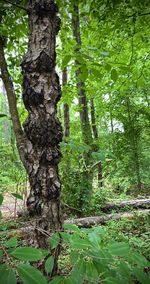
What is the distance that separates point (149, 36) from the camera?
3619 millimetres

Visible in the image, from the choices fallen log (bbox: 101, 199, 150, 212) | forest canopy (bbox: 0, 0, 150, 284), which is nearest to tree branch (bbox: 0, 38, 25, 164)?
forest canopy (bbox: 0, 0, 150, 284)

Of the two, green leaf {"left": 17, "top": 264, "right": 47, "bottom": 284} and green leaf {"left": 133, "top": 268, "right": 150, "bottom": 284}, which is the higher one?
green leaf {"left": 17, "top": 264, "right": 47, "bottom": 284}

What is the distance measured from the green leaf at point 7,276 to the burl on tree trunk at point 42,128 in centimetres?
92

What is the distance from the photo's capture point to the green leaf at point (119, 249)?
991mm

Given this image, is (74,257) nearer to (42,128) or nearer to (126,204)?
(42,128)

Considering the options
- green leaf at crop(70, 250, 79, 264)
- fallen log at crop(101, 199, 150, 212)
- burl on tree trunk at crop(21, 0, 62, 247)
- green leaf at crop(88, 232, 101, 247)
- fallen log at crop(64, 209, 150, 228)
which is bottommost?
fallen log at crop(64, 209, 150, 228)

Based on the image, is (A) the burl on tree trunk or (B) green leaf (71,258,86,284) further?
(A) the burl on tree trunk

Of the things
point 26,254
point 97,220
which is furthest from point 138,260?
point 97,220

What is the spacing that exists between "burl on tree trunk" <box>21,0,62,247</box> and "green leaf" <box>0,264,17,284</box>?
3.01 ft

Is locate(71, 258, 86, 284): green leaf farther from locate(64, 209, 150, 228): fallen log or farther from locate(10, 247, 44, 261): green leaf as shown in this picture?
locate(64, 209, 150, 228): fallen log

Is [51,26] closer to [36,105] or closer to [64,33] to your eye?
[36,105]

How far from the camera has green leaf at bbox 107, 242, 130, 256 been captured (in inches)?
39.0

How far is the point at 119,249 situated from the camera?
3.31 feet

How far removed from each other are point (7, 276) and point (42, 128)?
3.49 feet
